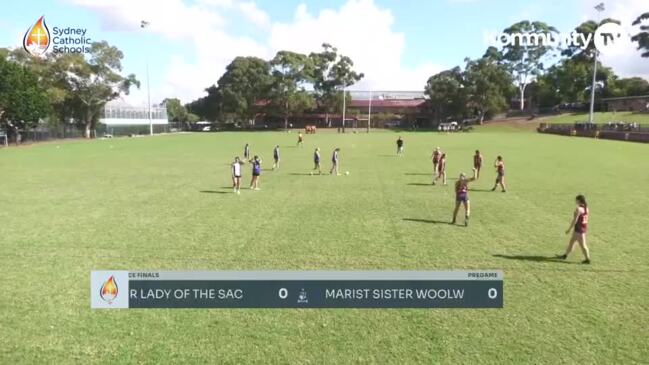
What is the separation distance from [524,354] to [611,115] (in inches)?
3594

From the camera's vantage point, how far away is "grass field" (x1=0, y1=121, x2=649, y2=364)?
6770mm

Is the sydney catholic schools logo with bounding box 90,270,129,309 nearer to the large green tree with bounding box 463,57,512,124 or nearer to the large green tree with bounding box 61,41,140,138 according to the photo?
the large green tree with bounding box 61,41,140,138

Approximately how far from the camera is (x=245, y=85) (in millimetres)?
99250

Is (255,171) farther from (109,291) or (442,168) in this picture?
(109,291)

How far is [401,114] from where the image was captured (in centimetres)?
10906

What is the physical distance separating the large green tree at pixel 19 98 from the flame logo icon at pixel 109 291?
5215cm

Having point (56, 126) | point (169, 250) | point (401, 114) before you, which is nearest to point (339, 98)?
point (401, 114)

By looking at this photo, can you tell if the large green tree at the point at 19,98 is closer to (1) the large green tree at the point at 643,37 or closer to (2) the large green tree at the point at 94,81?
(2) the large green tree at the point at 94,81

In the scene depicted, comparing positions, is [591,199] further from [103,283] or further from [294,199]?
[103,283]

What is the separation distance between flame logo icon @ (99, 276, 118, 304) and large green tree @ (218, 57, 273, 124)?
90.4 meters

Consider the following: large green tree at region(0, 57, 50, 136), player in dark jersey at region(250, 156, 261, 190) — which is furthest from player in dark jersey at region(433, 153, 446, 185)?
large green tree at region(0, 57, 50, 136)
